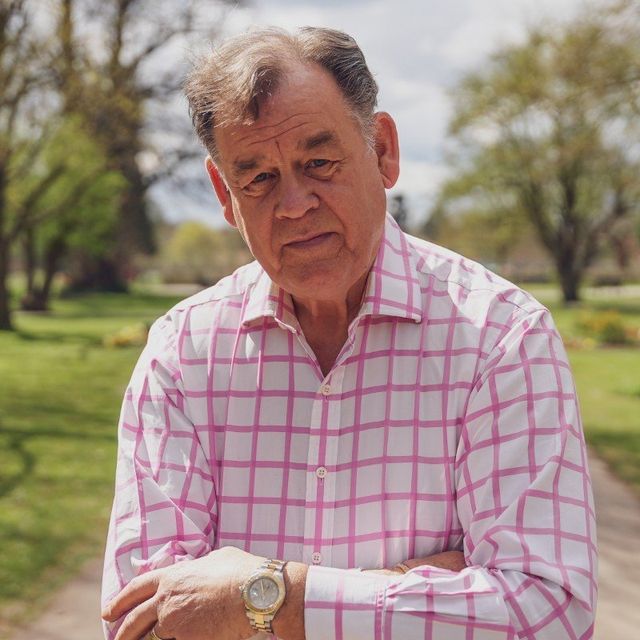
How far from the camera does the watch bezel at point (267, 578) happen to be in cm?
151

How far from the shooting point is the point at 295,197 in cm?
170

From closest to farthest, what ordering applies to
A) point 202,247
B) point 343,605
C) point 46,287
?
1. point 343,605
2. point 46,287
3. point 202,247

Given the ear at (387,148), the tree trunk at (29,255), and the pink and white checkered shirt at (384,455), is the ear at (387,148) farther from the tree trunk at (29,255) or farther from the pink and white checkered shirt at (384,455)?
the tree trunk at (29,255)

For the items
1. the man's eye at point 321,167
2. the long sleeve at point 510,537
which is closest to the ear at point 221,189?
the man's eye at point 321,167

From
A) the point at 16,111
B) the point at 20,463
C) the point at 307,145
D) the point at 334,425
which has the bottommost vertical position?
the point at 20,463

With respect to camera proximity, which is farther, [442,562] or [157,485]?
[157,485]

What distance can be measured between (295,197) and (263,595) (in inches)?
30.3

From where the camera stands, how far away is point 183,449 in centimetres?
181

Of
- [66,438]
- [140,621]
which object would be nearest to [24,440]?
[66,438]

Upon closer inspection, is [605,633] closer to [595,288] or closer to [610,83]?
[610,83]

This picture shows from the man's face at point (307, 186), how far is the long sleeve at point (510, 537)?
0.38 meters

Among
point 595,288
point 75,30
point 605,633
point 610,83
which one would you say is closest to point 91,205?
point 75,30

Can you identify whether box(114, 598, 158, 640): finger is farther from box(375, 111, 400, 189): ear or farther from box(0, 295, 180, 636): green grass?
box(0, 295, 180, 636): green grass

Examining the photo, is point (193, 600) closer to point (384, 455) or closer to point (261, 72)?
point (384, 455)
